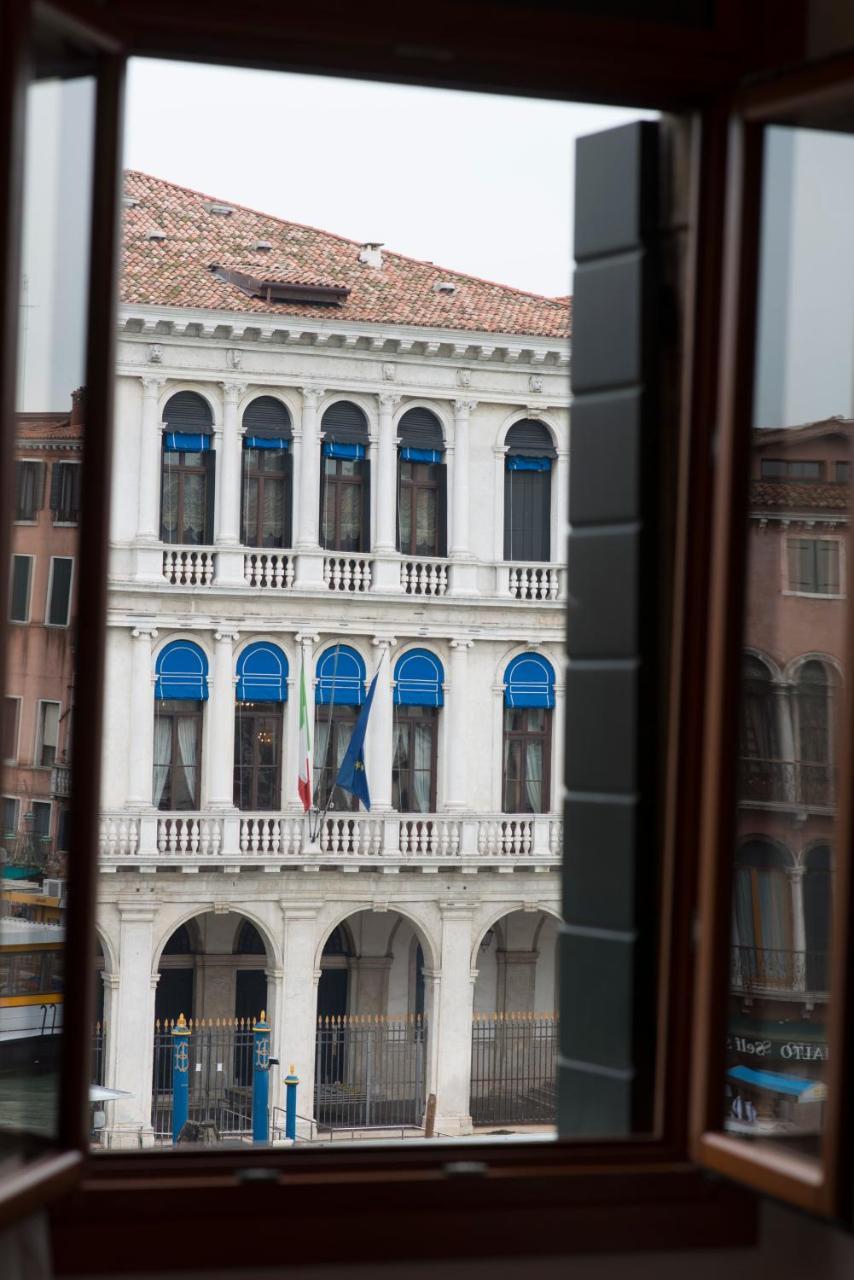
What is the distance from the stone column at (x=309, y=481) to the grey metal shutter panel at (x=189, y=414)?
2.31ft

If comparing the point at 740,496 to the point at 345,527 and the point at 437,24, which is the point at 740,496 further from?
the point at 345,527

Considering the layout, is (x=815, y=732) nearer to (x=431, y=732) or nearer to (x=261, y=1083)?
(x=261, y=1083)

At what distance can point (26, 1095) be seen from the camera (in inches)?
46.4

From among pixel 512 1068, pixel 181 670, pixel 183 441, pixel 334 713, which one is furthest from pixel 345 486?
pixel 512 1068

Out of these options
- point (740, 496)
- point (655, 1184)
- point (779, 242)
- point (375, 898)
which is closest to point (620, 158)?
point (779, 242)

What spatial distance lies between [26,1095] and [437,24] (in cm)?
85

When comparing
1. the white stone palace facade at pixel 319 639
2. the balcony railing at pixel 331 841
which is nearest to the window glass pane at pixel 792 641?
the white stone palace facade at pixel 319 639

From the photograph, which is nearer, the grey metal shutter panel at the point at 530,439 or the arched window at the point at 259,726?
the arched window at the point at 259,726

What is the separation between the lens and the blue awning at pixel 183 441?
11.4 metres

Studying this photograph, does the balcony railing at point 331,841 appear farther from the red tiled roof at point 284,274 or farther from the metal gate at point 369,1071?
the red tiled roof at point 284,274

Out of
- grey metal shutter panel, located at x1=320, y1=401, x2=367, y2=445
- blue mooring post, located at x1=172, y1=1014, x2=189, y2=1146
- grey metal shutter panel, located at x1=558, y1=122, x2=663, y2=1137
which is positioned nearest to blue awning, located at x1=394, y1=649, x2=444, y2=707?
grey metal shutter panel, located at x1=320, y1=401, x2=367, y2=445

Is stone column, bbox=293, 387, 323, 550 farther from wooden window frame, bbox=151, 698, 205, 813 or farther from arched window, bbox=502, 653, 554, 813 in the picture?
arched window, bbox=502, 653, 554, 813

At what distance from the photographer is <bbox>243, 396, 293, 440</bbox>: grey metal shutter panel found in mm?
11398

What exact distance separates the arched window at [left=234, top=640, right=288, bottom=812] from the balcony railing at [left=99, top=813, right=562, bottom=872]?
0.19 metres
